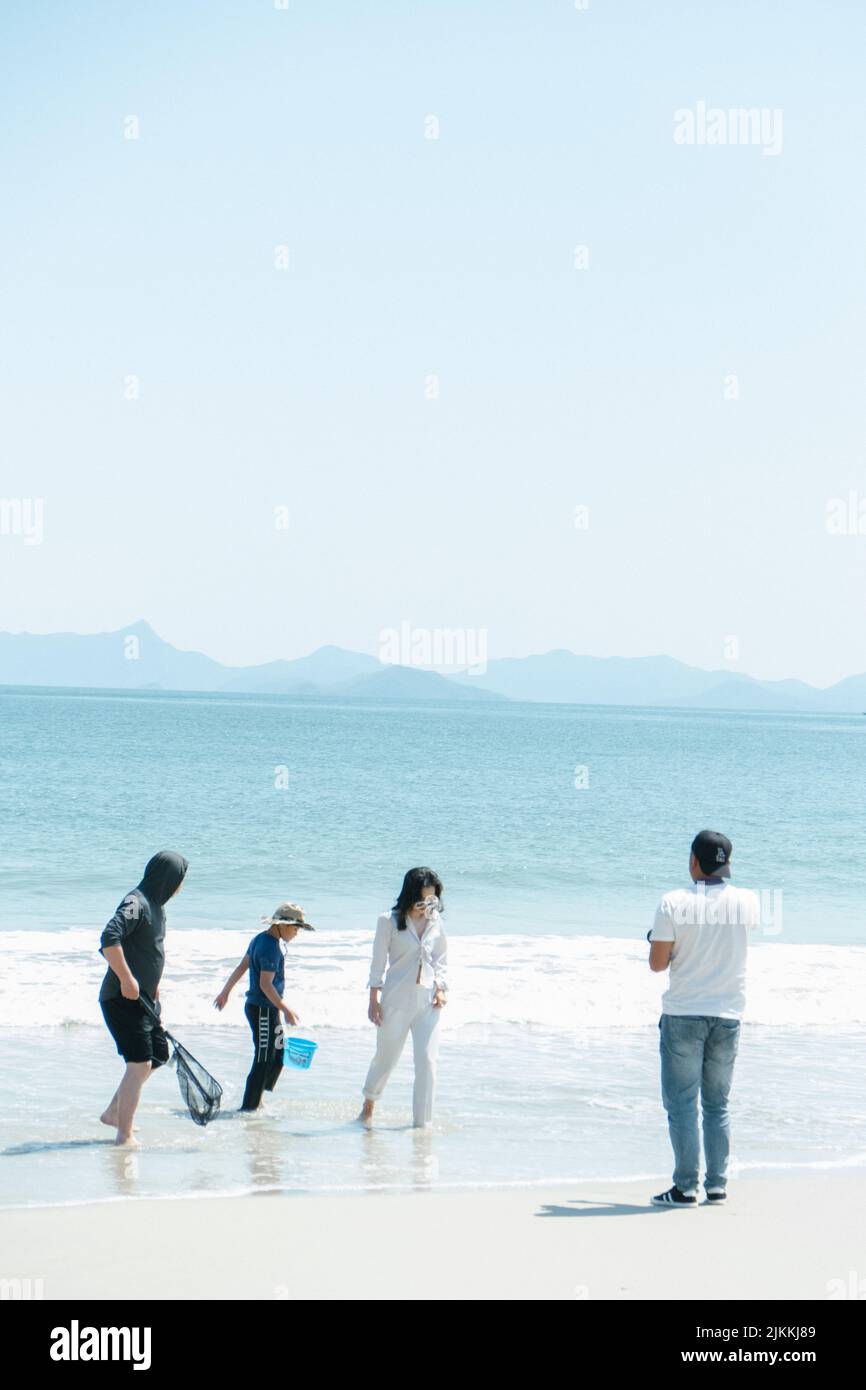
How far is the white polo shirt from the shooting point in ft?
→ 20.6

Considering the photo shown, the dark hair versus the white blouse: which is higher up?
the dark hair

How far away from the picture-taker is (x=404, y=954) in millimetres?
8258

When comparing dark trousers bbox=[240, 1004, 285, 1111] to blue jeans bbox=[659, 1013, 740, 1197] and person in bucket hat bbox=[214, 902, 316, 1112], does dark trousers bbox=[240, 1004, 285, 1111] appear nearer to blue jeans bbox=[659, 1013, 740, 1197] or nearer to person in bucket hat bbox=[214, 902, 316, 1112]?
person in bucket hat bbox=[214, 902, 316, 1112]

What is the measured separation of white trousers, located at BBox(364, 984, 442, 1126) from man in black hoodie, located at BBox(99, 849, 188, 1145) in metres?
1.40

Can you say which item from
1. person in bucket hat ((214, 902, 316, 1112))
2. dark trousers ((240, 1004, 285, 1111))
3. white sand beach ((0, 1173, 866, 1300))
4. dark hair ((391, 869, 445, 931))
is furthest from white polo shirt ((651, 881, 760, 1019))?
dark trousers ((240, 1004, 285, 1111))

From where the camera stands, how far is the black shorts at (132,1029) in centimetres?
745

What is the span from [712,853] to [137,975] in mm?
3260

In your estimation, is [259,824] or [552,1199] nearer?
[552,1199]

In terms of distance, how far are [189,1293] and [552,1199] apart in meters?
2.17

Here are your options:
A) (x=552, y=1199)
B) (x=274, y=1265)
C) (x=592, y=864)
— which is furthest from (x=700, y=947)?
(x=592, y=864)

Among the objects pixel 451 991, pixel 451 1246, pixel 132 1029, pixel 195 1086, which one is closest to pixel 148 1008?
pixel 132 1029
